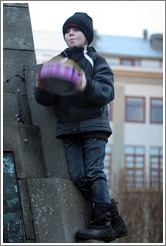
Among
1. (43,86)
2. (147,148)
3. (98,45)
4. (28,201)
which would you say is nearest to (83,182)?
(28,201)

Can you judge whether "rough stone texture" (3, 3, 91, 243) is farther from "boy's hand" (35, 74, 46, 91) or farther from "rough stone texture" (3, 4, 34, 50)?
"boy's hand" (35, 74, 46, 91)

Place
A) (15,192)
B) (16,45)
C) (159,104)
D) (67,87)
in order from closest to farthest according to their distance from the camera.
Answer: (67,87), (15,192), (16,45), (159,104)

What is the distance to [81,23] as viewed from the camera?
12.7ft

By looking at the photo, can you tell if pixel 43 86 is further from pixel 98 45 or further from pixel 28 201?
pixel 98 45

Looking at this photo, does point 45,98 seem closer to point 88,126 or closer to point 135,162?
point 88,126

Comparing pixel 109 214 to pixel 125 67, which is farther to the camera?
pixel 125 67

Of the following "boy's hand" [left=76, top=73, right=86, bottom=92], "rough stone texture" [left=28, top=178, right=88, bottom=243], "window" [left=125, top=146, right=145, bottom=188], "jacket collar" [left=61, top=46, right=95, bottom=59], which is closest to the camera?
"boy's hand" [left=76, top=73, right=86, bottom=92]

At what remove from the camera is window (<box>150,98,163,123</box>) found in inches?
1036

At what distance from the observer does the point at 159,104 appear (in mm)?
26312

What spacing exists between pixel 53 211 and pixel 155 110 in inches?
924

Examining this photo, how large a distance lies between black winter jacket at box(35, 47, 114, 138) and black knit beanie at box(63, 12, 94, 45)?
5.2 inches

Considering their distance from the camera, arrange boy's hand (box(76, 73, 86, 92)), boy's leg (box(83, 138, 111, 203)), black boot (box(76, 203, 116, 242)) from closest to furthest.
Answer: boy's hand (box(76, 73, 86, 92)) < black boot (box(76, 203, 116, 242)) < boy's leg (box(83, 138, 111, 203))

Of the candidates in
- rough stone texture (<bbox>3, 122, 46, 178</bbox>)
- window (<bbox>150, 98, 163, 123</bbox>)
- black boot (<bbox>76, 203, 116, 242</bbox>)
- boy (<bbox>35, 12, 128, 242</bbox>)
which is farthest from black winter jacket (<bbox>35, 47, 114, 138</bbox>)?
window (<bbox>150, 98, 163, 123</bbox>)

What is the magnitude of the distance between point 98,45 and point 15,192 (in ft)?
83.6
